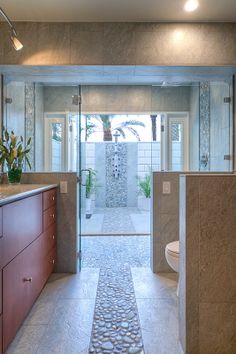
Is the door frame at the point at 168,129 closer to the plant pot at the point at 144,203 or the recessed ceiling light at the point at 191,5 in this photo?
the recessed ceiling light at the point at 191,5

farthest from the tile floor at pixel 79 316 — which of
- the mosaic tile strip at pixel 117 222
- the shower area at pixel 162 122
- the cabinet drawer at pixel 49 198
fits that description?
the mosaic tile strip at pixel 117 222

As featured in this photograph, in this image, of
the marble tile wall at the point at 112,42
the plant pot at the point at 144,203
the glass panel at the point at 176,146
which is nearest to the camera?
the marble tile wall at the point at 112,42

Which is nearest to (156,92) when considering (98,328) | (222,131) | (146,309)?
(222,131)

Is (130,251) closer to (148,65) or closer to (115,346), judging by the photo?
(115,346)

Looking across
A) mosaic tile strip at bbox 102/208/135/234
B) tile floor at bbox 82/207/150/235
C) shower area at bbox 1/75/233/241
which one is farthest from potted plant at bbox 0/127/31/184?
mosaic tile strip at bbox 102/208/135/234

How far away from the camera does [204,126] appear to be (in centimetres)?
345

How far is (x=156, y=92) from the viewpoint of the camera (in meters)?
3.45

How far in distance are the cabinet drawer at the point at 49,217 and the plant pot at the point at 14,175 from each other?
46 centimetres

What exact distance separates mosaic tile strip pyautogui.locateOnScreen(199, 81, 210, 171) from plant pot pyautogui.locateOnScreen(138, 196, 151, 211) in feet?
11.9

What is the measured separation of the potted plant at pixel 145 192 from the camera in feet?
22.8

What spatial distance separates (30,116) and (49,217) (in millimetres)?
1448

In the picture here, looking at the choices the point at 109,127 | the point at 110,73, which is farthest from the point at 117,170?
the point at 110,73

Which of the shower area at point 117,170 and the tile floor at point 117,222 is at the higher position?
the shower area at point 117,170

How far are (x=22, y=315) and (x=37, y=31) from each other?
8.06ft
